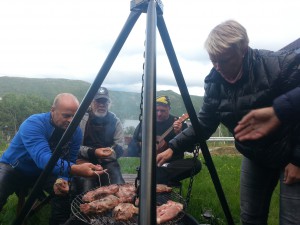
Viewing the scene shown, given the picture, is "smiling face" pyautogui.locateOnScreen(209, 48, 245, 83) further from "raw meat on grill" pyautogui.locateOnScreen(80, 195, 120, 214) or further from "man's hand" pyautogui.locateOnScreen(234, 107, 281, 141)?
"raw meat on grill" pyautogui.locateOnScreen(80, 195, 120, 214)

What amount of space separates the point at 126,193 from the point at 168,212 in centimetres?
62

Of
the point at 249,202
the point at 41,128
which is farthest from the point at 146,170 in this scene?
the point at 41,128

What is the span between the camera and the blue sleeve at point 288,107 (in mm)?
1417

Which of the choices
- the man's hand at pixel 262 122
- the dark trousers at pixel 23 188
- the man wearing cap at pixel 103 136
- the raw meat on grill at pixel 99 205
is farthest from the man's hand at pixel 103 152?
the man's hand at pixel 262 122

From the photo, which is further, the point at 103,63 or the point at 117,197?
the point at 117,197

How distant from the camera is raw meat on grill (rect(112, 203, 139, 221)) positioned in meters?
2.34

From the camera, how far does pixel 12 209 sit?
402 cm

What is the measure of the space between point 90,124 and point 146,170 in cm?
370

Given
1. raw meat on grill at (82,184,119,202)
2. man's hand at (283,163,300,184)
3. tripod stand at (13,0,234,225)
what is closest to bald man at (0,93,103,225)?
raw meat on grill at (82,184,119,202)

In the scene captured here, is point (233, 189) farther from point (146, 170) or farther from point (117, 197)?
point (146, 170)

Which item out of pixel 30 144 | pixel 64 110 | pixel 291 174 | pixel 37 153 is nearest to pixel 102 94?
pixel 64 110

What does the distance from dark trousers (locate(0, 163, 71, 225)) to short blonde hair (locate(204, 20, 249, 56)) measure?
2302mm

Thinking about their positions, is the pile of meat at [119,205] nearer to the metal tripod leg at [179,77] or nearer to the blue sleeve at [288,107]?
the metal tripod leg at [179,77]

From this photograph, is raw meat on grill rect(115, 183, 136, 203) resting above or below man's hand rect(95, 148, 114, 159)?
below
